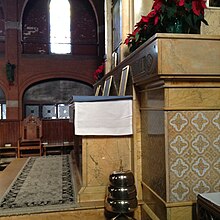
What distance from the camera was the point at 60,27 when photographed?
9.97 metres

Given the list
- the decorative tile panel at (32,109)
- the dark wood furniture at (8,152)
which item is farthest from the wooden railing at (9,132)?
the decorative tile panel at (32,109)

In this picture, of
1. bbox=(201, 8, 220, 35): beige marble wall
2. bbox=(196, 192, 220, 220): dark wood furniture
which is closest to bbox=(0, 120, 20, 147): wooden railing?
bbox=(201, 8, 220, 35): beige marble wall

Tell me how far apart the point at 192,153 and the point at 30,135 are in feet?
22.0

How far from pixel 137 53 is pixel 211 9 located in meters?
0.94

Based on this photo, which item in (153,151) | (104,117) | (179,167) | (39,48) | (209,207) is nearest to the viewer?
(209,207)

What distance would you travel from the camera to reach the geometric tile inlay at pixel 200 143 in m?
2.03

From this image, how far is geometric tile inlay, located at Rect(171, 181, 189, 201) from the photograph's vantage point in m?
1.98

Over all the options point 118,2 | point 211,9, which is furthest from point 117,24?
point 211,9

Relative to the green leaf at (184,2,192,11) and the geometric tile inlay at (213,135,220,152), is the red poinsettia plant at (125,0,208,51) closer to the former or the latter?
the green leaf at (184,2,192,11)

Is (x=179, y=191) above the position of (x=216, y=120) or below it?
below

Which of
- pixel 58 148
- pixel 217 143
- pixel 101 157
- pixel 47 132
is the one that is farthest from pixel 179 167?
pixel 47 132

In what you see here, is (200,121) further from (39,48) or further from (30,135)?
(39,48)

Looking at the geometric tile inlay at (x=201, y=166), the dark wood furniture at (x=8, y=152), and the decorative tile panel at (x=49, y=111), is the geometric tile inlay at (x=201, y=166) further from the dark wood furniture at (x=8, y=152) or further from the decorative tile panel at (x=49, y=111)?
the decorative tile panel at (x=49, y=111)

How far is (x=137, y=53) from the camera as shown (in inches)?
95.4
